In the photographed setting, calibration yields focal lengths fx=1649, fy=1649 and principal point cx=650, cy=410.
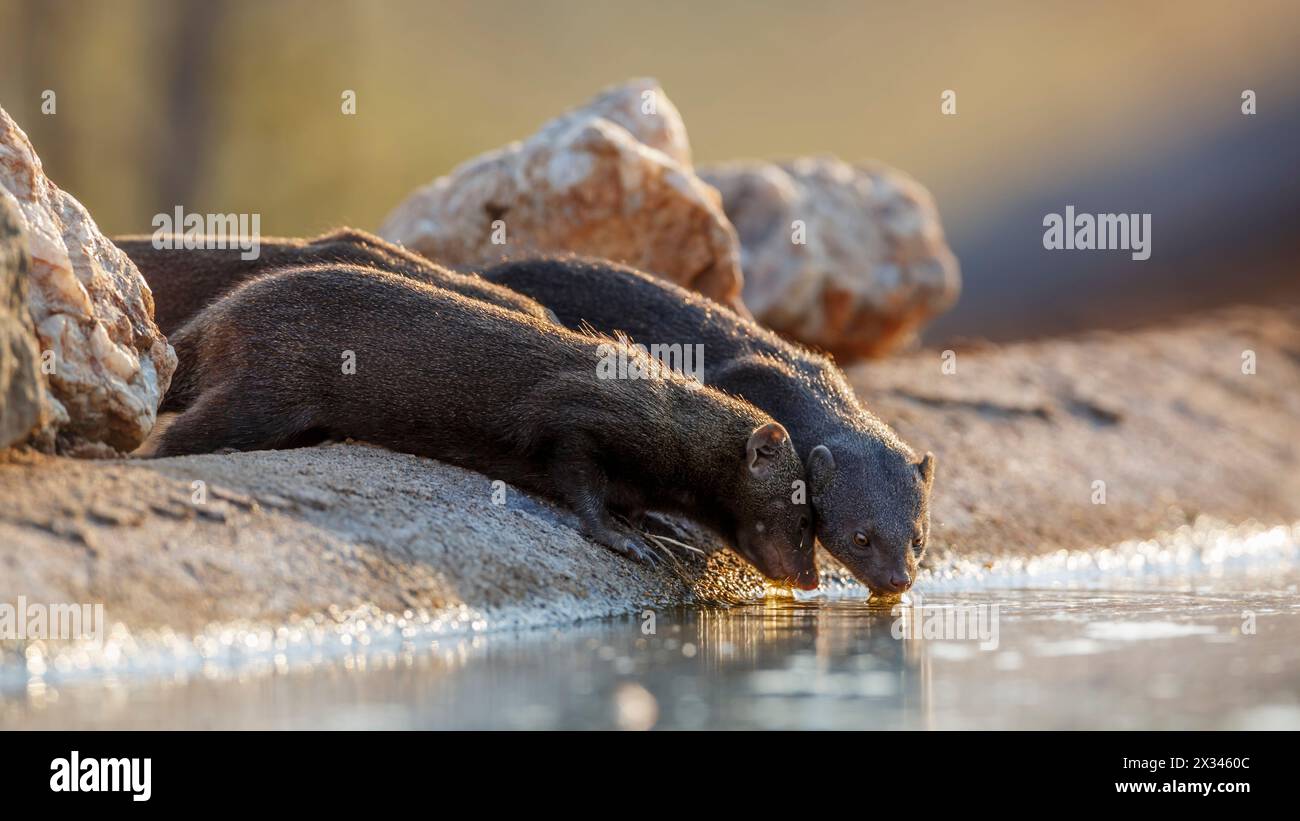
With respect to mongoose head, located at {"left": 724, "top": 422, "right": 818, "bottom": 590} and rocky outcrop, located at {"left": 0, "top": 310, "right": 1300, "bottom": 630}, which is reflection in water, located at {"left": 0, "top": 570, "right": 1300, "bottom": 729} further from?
mongoose head, located at {"left": 724, "top": 422, "right": 818, "bottom": 590}

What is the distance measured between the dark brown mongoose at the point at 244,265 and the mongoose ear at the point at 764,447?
54.2 inches

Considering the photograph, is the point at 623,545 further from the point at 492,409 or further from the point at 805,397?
the point at 805,397

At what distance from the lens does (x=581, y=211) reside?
10055 mm

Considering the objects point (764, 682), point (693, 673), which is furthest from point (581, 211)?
point (764, 682)

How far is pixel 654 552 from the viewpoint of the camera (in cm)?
688

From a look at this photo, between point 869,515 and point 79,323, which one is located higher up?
point 79,323

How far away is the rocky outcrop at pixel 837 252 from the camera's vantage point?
39.3 ft

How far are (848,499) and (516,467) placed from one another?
1.43 metres

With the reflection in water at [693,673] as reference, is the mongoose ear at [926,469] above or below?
above

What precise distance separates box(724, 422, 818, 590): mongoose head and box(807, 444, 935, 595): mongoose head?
0.09 metres

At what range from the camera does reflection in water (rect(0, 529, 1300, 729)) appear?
396 cm

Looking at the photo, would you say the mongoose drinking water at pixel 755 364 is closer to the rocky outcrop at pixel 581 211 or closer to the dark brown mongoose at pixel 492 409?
the dark brown mongoose at pixel 492 409

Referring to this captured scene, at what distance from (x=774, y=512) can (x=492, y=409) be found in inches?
49.8

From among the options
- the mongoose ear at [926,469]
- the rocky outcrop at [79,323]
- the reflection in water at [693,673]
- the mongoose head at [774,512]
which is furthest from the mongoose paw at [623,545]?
the rocky outcrop at [79,323]
